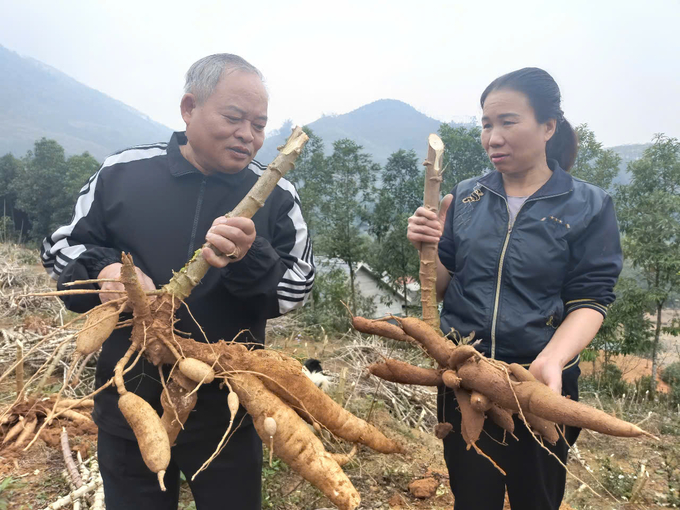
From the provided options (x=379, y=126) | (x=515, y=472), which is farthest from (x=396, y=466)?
(x=379, y=126)

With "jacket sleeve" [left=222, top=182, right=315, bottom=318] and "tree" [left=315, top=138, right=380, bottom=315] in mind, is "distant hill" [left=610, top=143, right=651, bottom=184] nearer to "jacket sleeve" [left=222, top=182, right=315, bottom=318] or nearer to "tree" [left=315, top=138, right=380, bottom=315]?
"tree" [left=315, top=138, right=380, bottom=315]

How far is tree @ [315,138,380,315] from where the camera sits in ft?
44.6

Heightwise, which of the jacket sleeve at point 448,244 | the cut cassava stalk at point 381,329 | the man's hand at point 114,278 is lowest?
the cut cassava stalk at point 381,329

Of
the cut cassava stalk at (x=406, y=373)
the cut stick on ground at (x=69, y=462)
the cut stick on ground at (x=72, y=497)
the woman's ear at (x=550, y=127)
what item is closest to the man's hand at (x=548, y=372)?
the cut cassava stalk at (x=406, y=373)

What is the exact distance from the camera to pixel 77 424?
10.7 feet

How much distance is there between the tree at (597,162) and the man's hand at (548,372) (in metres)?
11.9

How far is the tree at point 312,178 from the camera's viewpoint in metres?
15.4

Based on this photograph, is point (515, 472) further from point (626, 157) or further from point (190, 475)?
point (626, 157)

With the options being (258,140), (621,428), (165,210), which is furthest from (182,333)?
(621,428)

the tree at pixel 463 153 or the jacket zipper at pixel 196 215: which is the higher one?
the tree at pixel 463 153

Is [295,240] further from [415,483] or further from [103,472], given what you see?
A: [415,483]

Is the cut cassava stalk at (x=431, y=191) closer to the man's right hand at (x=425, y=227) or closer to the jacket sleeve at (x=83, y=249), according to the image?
the man's right hand at (x=425, y=227)

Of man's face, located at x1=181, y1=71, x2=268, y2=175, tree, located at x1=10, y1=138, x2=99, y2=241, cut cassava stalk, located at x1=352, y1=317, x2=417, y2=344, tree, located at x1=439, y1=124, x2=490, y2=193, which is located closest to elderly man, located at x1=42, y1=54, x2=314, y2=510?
man's face, located at x1=181, y1=71, x2=268, y2=175

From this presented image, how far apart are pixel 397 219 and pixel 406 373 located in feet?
39.3
